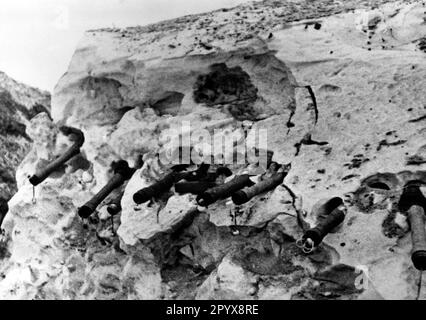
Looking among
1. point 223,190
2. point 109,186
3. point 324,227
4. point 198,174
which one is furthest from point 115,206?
point 324,227

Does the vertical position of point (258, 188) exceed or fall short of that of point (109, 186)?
it exceeds it

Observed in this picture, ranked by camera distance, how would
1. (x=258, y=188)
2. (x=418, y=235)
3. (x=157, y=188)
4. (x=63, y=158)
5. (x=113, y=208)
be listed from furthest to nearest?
1. (x=63, y=158)
2. (x=113, y=208)
3. (x=157, y=188)
4. (x=258, y=188)
5. (x=418, y=235)

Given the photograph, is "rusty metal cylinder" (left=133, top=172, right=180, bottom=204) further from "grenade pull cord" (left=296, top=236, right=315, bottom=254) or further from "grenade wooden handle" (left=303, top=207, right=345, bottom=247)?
"grenade wooden handle" (left=303, top=207, right=345, bottom=247)

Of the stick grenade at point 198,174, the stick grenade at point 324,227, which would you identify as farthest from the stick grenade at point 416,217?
the stick grenade at point 198,174

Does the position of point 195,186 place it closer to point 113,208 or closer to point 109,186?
point 113,208

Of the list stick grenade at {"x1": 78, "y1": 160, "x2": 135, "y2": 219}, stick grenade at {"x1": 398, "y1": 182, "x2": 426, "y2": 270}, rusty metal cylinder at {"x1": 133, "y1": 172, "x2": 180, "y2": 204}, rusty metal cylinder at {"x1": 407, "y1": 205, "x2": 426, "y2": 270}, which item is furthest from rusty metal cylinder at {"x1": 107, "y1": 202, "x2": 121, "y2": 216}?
rusty metal cylinder at {"x1": 407, "y1": 205, "x2": 426, "y2": 270}
